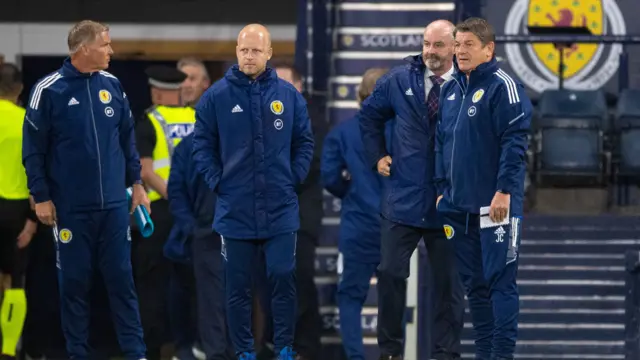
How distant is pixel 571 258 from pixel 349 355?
66.2 inches

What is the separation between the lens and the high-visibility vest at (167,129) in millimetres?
10492

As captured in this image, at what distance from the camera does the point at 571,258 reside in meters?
10.6

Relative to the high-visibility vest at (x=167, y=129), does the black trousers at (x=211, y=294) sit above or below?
below

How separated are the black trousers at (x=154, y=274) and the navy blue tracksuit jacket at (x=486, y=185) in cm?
257

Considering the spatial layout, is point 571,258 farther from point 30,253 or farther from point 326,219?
point 30,253

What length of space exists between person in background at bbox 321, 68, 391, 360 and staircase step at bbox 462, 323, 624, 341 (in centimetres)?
114

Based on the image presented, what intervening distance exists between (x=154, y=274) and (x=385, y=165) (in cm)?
220

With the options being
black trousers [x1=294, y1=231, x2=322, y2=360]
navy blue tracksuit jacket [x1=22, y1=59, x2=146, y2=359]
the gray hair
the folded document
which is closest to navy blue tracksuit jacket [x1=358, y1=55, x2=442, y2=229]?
the folded document

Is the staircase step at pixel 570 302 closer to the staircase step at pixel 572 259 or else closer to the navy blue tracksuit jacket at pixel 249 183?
the staircase step at pixel 572 259

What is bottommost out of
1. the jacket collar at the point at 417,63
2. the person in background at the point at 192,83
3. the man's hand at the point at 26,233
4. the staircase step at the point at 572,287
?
the staircase step at the point at 572,287

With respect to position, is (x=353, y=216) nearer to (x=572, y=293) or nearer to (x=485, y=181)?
(x=572, y=293)

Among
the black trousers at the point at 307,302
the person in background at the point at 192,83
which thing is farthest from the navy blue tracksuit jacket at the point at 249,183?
the person in background at the point at 192,83

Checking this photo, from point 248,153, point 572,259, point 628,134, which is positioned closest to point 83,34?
point 248,153

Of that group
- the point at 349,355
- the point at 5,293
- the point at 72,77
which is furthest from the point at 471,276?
the point at 5,293
